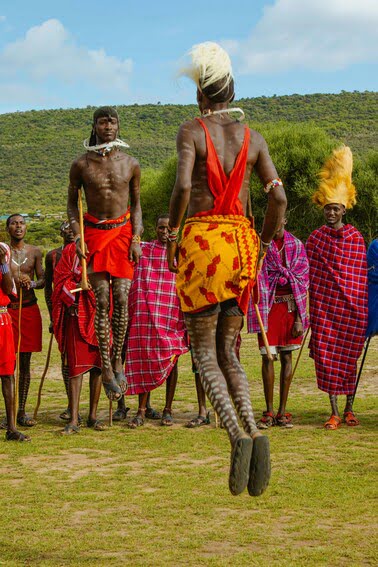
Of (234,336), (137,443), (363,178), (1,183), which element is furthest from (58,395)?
(1,183)

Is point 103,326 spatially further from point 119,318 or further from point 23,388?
point 23,388

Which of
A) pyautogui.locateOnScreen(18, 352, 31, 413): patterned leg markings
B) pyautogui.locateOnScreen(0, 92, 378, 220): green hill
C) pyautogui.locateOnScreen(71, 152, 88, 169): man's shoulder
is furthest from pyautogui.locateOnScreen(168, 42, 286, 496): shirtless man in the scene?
pyautogui.locateOnScreen(0, 92, 378, 220): green hill

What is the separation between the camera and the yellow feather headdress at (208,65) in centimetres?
591

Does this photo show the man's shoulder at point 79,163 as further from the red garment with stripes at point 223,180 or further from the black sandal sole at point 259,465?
the black sandal sole at point 259,465

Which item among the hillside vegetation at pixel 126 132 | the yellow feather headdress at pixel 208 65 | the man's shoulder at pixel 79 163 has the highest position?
the hillside vegetation at pixel 126 132

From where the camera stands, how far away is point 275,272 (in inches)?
434

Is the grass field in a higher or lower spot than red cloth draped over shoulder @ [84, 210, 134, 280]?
lower

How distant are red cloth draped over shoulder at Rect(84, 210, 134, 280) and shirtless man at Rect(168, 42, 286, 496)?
1.36m

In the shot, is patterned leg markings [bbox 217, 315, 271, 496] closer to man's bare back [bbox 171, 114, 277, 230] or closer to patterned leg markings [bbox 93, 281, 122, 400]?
man's bare back [bbox 171, 114, 277, 230]

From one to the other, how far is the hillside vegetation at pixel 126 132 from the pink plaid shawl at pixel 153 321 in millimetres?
62310

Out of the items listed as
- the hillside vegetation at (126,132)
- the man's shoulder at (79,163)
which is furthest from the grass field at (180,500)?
the hillside vegetation at (126,132)

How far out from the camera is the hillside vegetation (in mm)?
84500

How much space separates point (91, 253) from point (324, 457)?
3.51 m

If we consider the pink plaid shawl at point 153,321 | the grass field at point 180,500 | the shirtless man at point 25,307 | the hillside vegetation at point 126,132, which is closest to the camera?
the grass field at point 180,500
